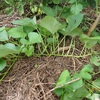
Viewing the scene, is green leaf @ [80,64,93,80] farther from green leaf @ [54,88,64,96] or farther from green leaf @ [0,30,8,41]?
green leaf @ [0,30,8,41]

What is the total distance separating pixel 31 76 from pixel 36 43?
198 millimetres

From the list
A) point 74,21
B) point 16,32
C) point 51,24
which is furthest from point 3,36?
point 74,21

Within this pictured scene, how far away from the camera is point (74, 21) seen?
1284mm

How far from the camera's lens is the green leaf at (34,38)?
1228mm

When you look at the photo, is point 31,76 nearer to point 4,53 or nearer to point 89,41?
point 4,53

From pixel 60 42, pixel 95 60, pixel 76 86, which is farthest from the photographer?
pixel 60 42

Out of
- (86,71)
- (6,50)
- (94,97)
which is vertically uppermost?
(6,50)

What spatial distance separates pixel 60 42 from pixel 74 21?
129 millimetres

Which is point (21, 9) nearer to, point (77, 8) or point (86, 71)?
point (77, 8)

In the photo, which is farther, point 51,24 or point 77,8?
point 77,8

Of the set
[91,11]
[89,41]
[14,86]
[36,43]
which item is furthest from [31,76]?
[91,11]

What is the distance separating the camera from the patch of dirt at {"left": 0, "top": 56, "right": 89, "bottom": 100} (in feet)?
3.76

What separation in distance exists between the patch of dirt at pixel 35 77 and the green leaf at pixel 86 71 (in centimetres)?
7

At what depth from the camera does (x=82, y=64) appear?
4.17 feet
